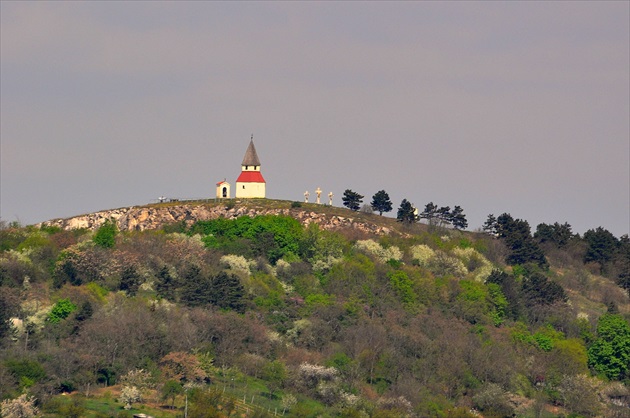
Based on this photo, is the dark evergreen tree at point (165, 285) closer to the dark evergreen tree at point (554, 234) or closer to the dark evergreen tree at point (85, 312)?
the dark evergreen tree at point (85, 312)

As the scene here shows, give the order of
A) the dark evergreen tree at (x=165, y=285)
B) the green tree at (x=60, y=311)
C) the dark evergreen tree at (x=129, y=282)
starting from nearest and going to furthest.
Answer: the green tree at (x=60, y=311), the dark evergreen tree at (x=165, y=285), the dark evergreen tree at (x=129, y=282)

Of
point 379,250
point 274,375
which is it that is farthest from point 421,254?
point 274,375

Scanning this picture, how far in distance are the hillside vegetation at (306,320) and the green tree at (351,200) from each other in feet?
4.56

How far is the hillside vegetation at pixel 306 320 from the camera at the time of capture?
122 meters

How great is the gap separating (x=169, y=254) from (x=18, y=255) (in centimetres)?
1331

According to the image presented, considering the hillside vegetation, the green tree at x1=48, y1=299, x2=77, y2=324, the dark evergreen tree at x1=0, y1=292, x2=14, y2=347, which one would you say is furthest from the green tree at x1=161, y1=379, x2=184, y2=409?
the green tree at x1=48, y1=299, x2=77, y2=324

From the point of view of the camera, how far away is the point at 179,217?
551 ft

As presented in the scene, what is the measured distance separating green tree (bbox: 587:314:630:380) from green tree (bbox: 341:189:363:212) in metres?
34.9

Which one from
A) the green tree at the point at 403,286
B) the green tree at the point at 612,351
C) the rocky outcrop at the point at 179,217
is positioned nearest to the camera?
the green tree at the point at 612,351

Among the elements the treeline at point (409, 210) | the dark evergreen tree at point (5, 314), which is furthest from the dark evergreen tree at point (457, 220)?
the dark evergreen tree at point (5, 314)

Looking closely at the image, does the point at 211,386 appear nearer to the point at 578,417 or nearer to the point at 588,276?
the point at 578,417

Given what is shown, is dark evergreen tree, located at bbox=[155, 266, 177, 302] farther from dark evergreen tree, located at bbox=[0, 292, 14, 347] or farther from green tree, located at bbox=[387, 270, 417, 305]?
green tree, located at bbox=[387, 270, 417, 305]

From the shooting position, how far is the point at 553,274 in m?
175

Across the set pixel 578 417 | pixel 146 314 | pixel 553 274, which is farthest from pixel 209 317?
pixel 553 274
